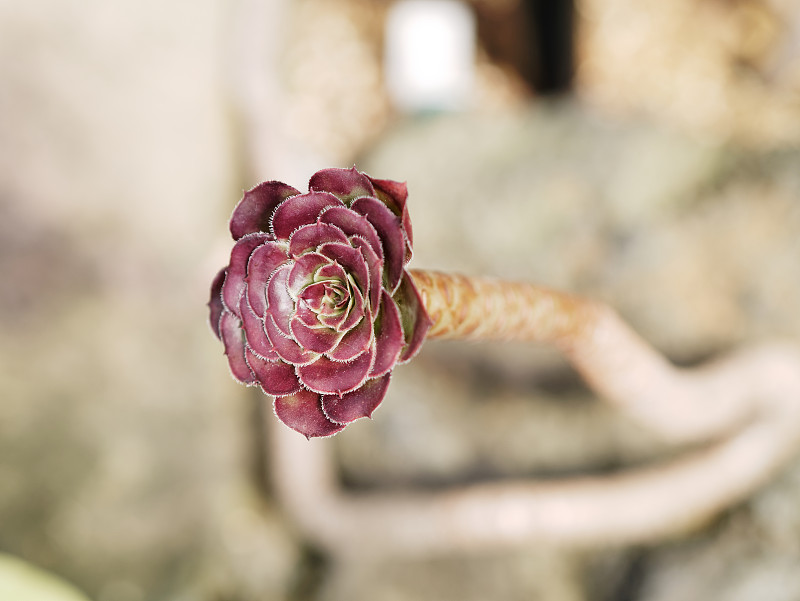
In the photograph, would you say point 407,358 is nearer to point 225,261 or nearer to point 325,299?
point 325,299

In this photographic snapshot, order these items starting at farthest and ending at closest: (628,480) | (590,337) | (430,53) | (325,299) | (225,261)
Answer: (430,53), (225,261), (628,480), (590,337), (325,299)

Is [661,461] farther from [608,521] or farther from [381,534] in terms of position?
[381,534]

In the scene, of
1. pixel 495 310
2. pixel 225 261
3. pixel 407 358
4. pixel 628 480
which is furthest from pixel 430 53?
pixel 407 358

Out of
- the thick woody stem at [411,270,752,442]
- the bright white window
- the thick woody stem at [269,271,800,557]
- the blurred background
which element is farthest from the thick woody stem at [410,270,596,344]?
the bright white window

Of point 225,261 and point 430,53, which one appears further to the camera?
point 430,53

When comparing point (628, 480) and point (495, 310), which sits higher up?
point (495, 310)

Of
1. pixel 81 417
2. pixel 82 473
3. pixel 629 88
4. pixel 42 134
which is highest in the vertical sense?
pixel 629 88

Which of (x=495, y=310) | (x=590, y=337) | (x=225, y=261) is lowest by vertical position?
(x=225, y=261)

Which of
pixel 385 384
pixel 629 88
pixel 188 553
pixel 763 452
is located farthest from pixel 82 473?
pixel 629 88
